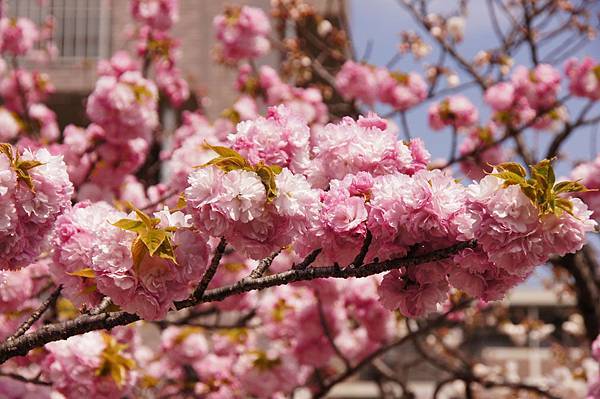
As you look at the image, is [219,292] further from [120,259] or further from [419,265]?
[419,265]

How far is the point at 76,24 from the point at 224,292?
9286 millimetres

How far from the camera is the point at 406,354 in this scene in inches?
736

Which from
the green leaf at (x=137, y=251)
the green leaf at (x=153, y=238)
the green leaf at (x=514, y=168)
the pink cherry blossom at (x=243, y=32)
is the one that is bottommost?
the green leaf at (x=137, y=251)

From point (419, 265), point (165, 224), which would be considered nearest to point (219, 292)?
point (165, 224)

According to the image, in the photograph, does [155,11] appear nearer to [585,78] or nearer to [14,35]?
[14,35]

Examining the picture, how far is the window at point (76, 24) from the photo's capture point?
35.0ft

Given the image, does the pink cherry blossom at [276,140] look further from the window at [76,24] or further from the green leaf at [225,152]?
the window at [76,24]

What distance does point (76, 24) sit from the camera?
35.4ft

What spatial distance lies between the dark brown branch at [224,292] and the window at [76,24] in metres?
8.80

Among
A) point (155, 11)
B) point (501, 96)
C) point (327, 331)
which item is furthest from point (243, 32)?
point (327, 331)

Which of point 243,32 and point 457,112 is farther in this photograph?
point 243,32

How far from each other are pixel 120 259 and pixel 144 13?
16.3 feet

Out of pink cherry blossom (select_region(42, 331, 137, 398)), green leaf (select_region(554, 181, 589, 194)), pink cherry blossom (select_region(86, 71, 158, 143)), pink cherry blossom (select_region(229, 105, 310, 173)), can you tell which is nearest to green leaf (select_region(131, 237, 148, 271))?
pink cherry blossom (select_region(229, 105, 310, 173))

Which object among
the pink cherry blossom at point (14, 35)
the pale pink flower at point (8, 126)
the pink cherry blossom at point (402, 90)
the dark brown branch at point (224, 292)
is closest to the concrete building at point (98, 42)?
the pink cherry blossom at point (14, 35)
